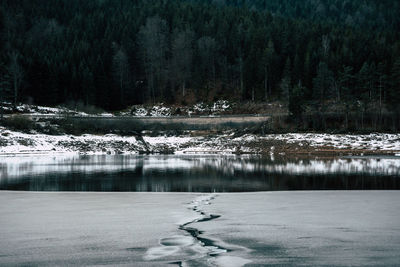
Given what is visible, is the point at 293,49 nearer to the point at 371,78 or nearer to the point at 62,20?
the point at 371,78

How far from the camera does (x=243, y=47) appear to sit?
12125 cm

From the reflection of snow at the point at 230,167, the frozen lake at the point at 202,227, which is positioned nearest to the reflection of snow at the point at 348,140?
the reflection of snow at the point at 230,167

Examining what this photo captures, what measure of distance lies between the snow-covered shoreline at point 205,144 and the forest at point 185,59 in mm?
16493

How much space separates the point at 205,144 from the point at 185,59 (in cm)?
5027

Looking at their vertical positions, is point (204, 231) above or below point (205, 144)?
below

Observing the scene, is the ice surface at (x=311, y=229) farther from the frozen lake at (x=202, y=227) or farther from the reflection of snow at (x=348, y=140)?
the reflection of snow at (x=348, y=140)

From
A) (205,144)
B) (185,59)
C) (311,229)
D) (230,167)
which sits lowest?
(311,229)

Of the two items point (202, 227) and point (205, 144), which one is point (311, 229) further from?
point (205, 144)

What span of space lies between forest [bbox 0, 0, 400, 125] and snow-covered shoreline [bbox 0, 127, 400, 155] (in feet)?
54.1

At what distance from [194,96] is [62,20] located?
74833 mm

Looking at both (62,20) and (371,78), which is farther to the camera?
(62,20)

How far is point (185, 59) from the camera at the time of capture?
4579 inches

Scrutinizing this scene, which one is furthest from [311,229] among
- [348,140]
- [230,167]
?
[348,140]

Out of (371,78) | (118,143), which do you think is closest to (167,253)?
(118,143)
